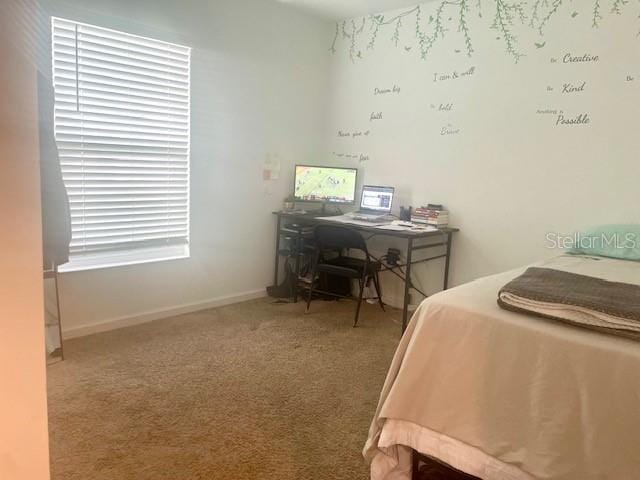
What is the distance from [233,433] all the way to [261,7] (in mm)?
3113

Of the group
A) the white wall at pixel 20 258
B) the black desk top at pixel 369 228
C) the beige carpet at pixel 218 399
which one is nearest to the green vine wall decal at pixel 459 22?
the black desk top at pixel 369 228

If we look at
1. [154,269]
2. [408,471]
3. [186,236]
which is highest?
[186,236]

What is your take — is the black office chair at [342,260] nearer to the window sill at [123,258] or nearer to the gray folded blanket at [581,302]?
the window sill at [123,258]

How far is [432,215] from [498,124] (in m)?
0.77

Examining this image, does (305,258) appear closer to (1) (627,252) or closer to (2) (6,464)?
(1) (627,252)

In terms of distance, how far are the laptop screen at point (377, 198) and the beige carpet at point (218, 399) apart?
962mm

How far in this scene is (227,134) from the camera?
3.65m

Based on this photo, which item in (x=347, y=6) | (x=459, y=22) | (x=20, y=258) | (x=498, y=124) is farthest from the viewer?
(x=347, y=6)

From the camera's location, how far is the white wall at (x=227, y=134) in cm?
310

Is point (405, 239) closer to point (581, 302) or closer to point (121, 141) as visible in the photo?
point (121, 141)

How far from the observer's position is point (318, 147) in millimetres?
4395

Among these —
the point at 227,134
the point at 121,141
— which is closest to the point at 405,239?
the point at 227,134

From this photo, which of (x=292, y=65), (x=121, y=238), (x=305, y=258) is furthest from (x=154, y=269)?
(x=292, y=65)

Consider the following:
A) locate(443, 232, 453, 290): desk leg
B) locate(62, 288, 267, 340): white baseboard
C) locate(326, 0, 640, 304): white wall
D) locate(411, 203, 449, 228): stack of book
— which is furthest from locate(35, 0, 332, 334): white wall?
locate(443, 232, 453, 290): desk leg
